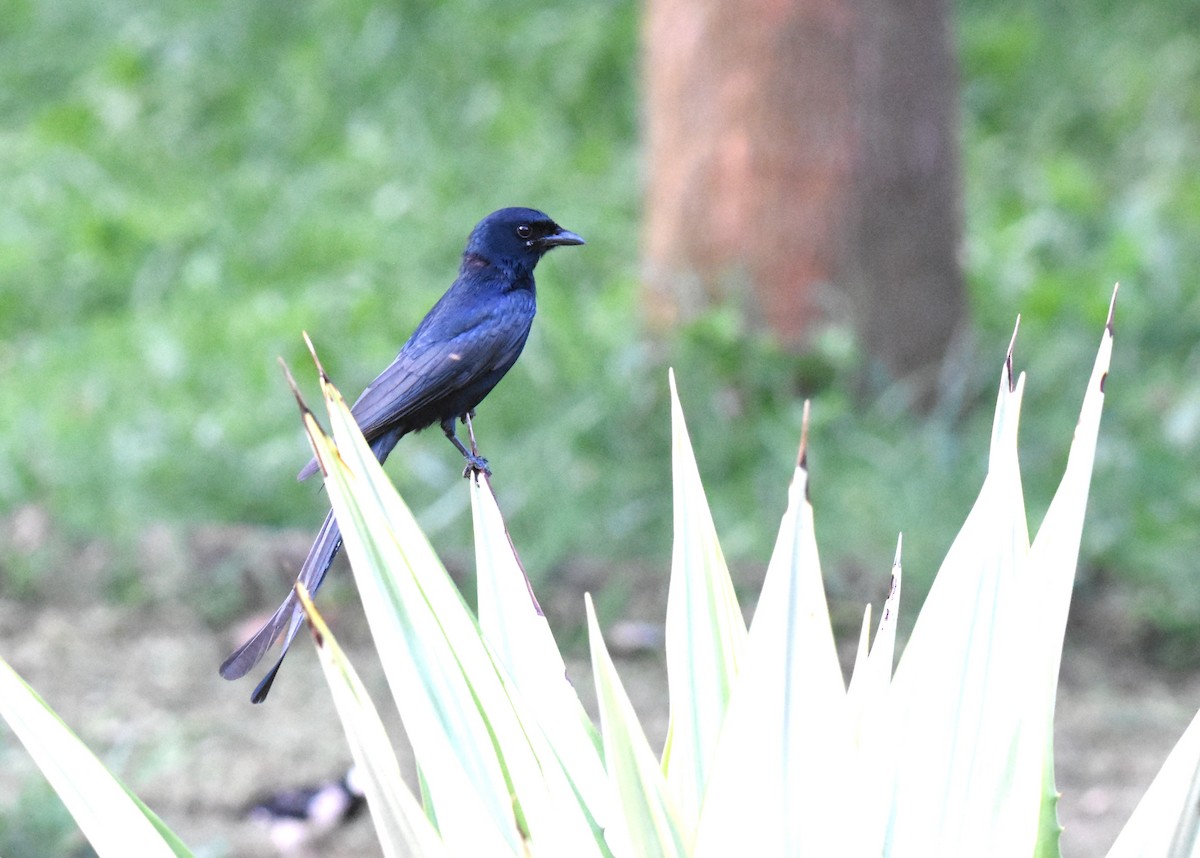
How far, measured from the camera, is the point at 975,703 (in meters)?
1.68

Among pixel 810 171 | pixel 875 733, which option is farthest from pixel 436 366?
pixel 810 171

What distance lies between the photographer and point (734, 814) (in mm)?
1508

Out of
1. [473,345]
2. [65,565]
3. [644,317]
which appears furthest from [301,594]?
[644,317]

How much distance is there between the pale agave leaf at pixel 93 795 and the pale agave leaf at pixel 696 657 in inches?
24.9

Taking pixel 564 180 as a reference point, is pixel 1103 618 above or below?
below

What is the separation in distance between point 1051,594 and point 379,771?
754mm

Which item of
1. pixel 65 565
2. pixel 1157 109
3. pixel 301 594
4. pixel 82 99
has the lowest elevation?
pixel 301 594

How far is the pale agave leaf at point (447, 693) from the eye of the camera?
1544 millimetres

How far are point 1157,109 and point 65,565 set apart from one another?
271 inches

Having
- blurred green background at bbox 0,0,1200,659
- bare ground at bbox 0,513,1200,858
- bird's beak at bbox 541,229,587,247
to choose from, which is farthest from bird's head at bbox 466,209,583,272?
blurred green background at bbox 0,0,1200,659

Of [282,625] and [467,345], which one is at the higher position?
[467,345]

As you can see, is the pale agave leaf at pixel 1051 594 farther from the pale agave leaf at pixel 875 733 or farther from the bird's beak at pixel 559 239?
the bird's beak at pixel 559 239

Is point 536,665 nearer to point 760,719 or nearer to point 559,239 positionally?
point 760,719

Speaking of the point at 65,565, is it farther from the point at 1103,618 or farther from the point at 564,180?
the point at 564,180
